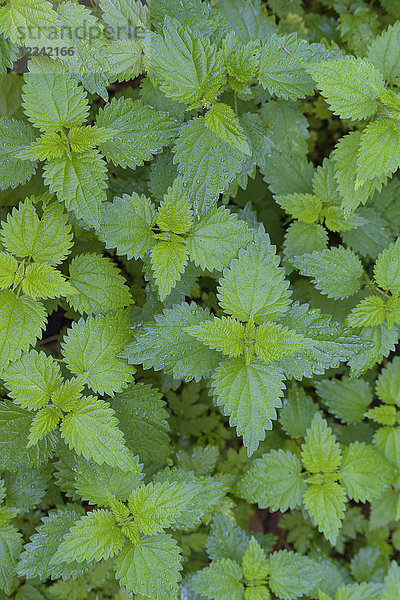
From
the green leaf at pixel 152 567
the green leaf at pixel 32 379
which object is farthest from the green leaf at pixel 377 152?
the green leaf at pixel 152 567

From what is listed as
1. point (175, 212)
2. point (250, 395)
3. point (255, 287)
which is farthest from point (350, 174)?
point (250, 395)

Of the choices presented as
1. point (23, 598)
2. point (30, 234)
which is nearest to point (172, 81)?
point (30, 234)

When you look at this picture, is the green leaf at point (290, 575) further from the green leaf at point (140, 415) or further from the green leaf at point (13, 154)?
the green leaf at point (13, 154)

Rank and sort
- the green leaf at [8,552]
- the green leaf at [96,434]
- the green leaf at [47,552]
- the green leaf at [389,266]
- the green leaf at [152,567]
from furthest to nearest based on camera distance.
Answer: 1. the green leaf at [389,266]
2. the green leaf at [8,552]
3. the green leaf at [47,552]
4. the green leaf at [152,567]
5. the green leaf at [96,434]

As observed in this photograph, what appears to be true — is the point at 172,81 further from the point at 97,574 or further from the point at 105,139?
the point at 97,574

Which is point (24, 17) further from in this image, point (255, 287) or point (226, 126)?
point (255, 287)

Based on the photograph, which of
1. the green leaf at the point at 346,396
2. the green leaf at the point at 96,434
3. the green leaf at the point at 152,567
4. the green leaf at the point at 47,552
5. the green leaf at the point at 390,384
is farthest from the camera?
the green leaf at the point at 346,396

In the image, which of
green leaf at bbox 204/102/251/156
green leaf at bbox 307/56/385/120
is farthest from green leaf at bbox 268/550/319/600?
green leaf at bbox 307/56/385/120

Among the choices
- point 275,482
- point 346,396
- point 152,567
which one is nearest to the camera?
point 152,567
